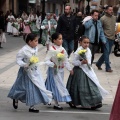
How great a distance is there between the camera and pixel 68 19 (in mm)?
12352

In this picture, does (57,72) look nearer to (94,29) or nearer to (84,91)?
(84,91)

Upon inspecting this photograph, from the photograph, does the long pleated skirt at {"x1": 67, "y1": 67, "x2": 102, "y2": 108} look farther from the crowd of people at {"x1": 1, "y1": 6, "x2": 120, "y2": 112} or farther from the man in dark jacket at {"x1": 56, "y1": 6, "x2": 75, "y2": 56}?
the man in dark jacket at {"x1": 56, "y1": 6, "x2": 75, "y2": 56}

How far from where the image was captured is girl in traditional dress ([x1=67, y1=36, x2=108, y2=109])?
25.2ft

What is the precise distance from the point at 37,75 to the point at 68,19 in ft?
16.7

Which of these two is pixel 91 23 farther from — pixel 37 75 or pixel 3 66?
pixel 37 75

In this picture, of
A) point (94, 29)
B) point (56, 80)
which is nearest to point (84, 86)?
point (56, 80)

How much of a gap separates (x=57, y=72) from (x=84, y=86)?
1.72 feet

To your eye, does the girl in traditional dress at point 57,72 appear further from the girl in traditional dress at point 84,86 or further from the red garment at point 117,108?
the red garment at point 117,108

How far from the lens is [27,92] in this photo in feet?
24.1

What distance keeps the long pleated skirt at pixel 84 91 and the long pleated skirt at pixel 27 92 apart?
60 centimetres

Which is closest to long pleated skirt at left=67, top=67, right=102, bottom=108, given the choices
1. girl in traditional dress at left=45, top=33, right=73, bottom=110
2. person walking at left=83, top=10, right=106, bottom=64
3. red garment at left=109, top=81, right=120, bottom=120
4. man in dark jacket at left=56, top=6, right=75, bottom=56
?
girl in traditional dress at left=45, top=33, right=73, bottom=110

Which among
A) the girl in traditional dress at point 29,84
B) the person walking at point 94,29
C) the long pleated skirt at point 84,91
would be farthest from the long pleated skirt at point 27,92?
the person walking at point 94,29

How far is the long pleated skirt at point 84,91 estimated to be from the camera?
767 cm

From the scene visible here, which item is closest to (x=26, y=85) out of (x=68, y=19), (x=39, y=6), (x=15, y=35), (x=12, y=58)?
(x=68, y=19)
